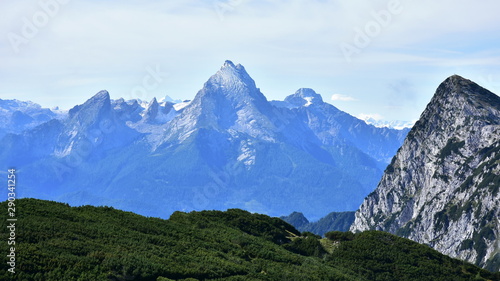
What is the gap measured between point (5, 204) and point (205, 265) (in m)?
36.4

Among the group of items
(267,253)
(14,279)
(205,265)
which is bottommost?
(14,279)

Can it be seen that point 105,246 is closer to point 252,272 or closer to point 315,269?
point 252,272

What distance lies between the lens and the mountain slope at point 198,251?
7406cm

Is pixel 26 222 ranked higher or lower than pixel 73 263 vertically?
higher

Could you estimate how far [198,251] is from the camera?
310ft

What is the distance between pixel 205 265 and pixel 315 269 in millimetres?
24033

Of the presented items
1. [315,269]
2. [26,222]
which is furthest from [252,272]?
[26,222]

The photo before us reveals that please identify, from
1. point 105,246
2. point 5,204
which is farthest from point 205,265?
point 5,204

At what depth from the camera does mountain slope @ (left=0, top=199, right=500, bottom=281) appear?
243 ft

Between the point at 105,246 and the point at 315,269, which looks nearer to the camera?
the point at 105,246

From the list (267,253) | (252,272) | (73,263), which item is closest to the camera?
(73,263)

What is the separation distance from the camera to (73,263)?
237 ft

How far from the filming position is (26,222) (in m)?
85.4

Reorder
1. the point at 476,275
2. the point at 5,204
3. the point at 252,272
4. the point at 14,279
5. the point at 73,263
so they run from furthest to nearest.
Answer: the point at 476,275, the point at 5,204, the point at 252,272, the point at 73,263, the point at 14,279
